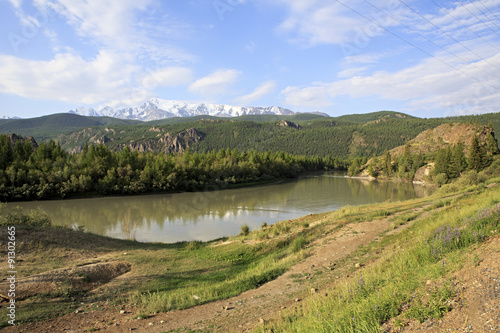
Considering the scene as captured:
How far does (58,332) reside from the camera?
22.7 feet

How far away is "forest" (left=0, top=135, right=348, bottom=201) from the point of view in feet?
169

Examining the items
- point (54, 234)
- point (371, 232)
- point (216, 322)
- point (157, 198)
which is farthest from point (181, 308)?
point (157, 198)

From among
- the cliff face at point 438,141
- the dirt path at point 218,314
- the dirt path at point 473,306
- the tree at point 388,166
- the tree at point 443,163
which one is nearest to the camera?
the dirt path at point 473,306

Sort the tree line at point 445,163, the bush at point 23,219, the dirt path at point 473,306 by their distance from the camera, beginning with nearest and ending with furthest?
the dirt path at point 473,306 → the bush at point 23,219 → the tree line at point 445,163

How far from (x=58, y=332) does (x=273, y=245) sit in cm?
1066

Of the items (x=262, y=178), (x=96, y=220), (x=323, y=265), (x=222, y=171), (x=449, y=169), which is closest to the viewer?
(x=323, y=265)

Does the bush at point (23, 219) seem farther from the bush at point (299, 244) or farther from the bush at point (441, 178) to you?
the bush at point (441, 178)

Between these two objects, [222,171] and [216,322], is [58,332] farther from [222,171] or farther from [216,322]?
[222,171]

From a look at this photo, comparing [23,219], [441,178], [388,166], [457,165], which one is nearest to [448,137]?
[388,166]

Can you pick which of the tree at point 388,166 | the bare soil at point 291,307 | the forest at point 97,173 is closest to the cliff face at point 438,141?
the tree at point 388,166

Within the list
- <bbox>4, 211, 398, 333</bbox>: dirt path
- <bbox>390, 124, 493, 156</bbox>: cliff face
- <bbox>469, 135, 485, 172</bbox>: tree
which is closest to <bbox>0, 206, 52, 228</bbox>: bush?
<bbox>4, 211, 398, 333</bbox>: dirt path

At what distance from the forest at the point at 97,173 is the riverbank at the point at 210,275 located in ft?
146

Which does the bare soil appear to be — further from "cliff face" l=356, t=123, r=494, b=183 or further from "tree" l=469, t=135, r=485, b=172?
"cliff face" l=356, t=123, r=494, b=183

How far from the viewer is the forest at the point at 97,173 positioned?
169 feet
